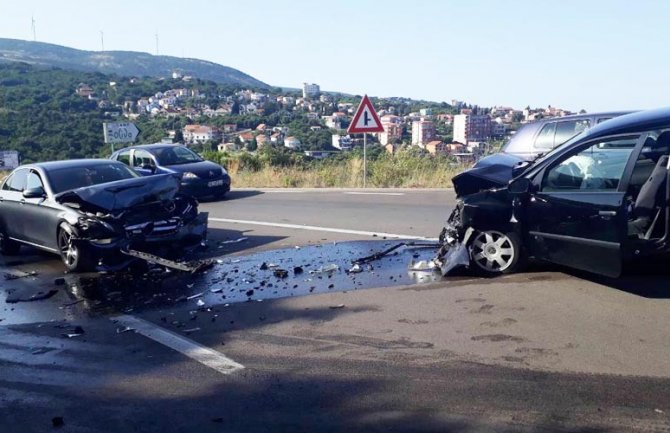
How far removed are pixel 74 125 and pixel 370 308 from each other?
32.5 meters

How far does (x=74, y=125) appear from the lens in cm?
3553

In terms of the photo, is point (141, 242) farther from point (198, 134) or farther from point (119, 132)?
point (198, 134)

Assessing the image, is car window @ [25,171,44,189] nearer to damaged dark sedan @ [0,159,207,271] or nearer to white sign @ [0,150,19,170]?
damaged dark sedan @ [0,159,207,271]

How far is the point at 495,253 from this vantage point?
773 cm

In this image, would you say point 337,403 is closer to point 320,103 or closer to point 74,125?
point 74,125

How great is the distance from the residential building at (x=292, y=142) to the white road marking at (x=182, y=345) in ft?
86.2

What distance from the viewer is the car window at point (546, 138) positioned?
12766 mm

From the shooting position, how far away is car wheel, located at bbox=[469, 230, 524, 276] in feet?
25.0

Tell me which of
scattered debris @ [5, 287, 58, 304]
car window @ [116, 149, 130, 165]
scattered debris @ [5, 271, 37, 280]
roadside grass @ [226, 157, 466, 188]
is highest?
car window @ [116, 149, 130, 165]

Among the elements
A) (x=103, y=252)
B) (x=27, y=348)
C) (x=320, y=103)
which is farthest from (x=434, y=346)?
(x=320, y=103)

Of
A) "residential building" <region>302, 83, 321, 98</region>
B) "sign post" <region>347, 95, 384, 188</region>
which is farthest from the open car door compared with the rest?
"residential building" <region>302, 83, 321, 98</region>

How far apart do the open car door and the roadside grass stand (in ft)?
36.9

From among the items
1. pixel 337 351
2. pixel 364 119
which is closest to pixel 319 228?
pixel 337 351

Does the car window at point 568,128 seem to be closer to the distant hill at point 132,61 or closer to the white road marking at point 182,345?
the white road marking at point 182,345
